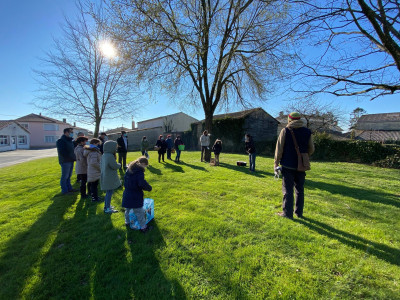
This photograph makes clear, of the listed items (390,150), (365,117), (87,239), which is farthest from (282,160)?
(365,117)

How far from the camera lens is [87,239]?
310 centimetres

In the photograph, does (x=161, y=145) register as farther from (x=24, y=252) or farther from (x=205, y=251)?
(x=205, y=251)

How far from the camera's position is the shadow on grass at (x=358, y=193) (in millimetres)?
4969

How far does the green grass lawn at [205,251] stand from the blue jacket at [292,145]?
3.75 ft

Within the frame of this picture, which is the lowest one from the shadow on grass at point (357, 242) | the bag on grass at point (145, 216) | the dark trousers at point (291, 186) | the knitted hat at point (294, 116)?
the shadow on grass at point (357, 242)

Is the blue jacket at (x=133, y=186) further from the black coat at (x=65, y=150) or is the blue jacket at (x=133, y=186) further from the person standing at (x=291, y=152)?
the black coat at (x=65, y=150)

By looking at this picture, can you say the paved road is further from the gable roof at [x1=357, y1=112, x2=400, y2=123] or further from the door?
the gable roof at [x1=357, y1=112, x2=400, y2=123]

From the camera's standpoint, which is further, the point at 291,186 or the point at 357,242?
the point at 291,186

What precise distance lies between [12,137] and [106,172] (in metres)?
46.1

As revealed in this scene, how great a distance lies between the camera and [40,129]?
146 feet

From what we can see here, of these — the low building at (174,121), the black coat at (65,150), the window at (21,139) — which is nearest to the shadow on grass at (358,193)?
the black coat at (65,150)

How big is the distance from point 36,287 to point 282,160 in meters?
4.19

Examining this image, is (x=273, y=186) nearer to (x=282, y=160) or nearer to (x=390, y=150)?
(x=282, y=160)

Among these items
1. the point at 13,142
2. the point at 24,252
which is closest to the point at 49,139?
the point at 13,142
